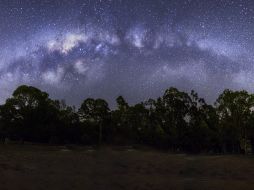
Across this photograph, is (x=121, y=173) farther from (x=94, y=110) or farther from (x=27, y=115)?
(x=94, y=110)

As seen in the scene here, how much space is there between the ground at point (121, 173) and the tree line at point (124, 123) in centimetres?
3365

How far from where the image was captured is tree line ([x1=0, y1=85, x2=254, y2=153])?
66750mm

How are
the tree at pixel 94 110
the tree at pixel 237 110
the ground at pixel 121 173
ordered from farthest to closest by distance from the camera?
the tree at pixel 94 110, the tree at pixel 237 110, the ground at pixel 121 173

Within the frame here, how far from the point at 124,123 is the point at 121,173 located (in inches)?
1807

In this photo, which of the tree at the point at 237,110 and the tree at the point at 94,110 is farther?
the tree at the point at 94,110

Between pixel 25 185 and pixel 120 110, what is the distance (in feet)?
177

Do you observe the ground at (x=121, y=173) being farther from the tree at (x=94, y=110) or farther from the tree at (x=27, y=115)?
the tree at (x=94, y=110)

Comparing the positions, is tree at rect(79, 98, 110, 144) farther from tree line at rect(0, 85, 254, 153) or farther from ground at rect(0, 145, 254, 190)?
ground at rect(0, 145, 254, 190)

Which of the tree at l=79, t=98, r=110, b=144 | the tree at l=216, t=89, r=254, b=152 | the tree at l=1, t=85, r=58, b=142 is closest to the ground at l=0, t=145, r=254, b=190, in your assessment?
the tree at l=216, t=89, r=254, b=152

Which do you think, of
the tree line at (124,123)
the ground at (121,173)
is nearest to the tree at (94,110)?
the tree line at (124,123)

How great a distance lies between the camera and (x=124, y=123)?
7162 centimetres

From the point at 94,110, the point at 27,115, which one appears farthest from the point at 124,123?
the point at 27,115

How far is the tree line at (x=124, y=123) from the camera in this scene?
66750 mm

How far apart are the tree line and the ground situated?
110 feet
